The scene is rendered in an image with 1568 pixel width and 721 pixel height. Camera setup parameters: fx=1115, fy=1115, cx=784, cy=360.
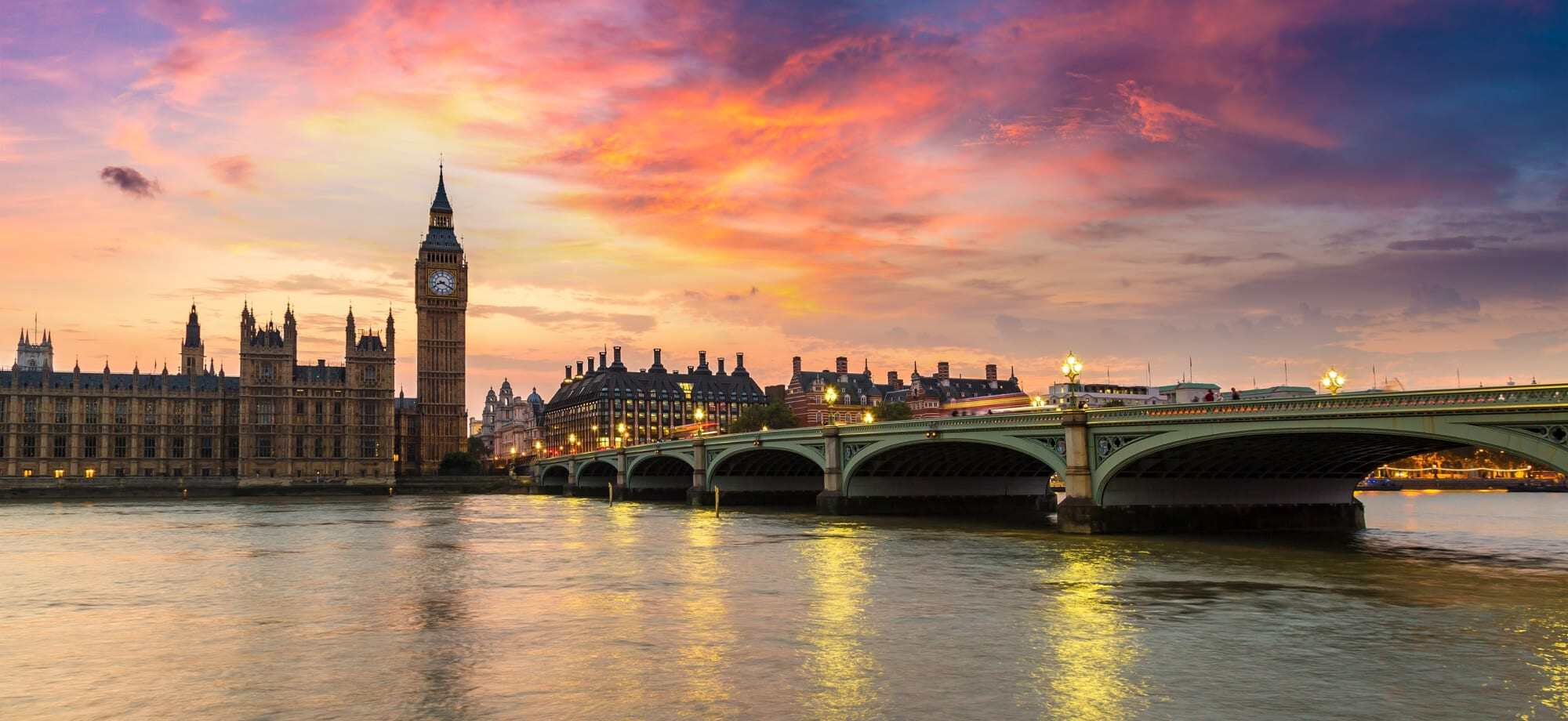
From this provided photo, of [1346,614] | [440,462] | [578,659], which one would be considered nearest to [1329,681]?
[1346,614]

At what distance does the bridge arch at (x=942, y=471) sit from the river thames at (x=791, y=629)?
18290 mm

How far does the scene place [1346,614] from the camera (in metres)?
27.9

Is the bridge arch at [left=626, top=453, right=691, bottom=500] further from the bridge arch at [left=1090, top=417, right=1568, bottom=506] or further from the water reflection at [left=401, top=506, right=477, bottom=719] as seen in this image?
the bridge arch at [left=1090, top=417, right=1568, bottom=506]

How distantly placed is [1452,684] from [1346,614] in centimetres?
889

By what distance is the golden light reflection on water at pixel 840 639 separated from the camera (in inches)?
706

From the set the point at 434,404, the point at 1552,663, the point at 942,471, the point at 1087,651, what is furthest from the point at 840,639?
the point at 434,404

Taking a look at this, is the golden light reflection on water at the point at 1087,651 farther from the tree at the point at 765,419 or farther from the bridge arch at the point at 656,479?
the tree at the point at 765,419

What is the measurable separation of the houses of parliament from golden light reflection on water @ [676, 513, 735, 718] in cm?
13319

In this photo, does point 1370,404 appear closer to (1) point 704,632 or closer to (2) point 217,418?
(1) point 704,632

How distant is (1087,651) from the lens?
22.6 m

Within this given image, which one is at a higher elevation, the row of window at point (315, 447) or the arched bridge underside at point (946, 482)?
the row of window at point (315, 447)

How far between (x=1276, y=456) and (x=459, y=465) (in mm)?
142382

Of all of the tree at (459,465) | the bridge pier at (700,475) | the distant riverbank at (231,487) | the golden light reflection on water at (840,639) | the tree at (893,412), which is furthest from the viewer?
the tree at (459,465)

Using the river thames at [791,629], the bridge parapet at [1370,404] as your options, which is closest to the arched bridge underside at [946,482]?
the bridge parapet at [1370,404]
